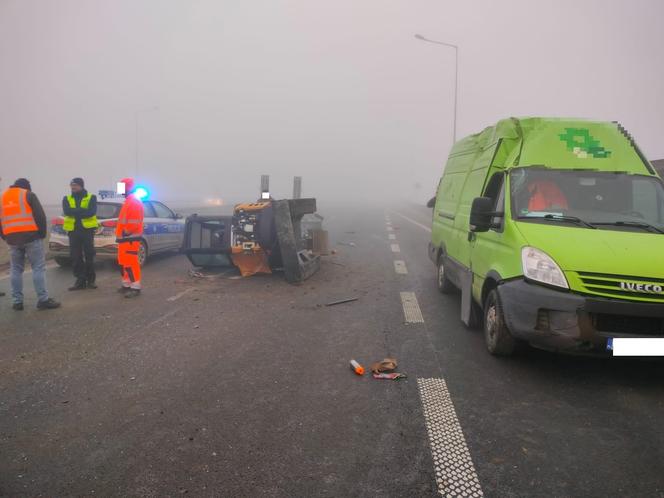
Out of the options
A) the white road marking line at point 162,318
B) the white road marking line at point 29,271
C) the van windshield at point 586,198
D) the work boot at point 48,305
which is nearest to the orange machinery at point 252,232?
the white road marking line at point 162,318

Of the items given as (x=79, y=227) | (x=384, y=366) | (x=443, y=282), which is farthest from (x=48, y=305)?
(x=443, y=282)

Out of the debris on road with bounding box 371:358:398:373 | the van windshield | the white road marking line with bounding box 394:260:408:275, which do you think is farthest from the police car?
the van windshield

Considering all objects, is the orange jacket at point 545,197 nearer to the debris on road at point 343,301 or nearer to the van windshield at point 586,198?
the van windshield at point 586,198

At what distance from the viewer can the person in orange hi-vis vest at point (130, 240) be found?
23.5ft

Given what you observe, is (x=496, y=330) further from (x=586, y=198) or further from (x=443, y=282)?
(x=443, y=282)

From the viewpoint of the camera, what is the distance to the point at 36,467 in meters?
2.69

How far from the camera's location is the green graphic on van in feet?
16.1

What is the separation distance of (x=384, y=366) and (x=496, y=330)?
45.1 inches

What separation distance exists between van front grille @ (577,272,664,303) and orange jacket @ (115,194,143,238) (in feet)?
21.7

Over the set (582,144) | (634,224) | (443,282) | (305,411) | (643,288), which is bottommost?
(305,411)

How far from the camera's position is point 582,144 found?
4.97 m

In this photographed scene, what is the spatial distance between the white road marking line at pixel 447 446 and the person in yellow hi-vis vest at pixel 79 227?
631cm

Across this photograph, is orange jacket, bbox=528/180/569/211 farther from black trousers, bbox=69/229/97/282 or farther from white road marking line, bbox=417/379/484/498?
black trousers, bbox=69/229/97/282

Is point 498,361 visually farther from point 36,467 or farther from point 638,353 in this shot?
point 36,467
